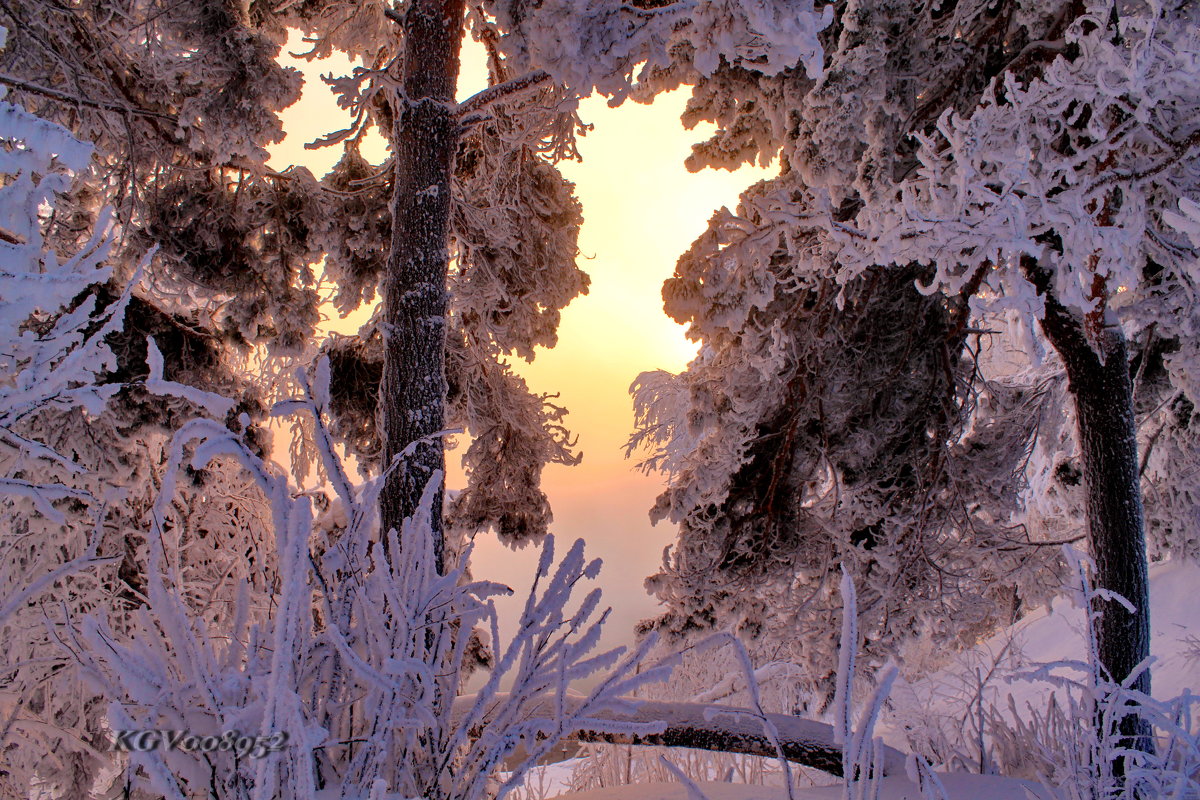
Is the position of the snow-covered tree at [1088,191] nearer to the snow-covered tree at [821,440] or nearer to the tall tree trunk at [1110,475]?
the tall tree trunk at [1110,475]

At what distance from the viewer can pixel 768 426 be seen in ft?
19.5

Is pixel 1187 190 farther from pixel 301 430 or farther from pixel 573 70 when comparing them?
pixel 301 430

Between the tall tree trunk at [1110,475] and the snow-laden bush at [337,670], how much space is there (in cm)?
497

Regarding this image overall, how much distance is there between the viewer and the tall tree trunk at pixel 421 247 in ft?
15.8

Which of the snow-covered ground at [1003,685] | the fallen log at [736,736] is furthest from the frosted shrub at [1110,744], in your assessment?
the fallen log at [736,736]

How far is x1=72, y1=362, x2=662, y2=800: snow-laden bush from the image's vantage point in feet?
4.49

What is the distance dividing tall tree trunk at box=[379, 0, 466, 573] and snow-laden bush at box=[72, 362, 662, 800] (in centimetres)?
291

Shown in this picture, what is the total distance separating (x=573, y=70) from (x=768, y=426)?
3.71m

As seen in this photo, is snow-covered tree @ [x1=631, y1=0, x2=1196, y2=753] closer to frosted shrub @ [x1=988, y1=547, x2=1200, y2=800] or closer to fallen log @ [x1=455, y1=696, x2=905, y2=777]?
fallen log @ [x1=455, y1=696, x2=905, y2=777]

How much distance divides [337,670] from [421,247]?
12.6 feet

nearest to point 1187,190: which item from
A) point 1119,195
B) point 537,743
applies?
point 1119,195

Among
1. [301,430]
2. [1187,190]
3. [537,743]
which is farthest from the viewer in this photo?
[301,430]

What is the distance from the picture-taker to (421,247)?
195 inches

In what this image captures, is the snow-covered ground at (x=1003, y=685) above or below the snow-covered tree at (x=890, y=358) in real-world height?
below
